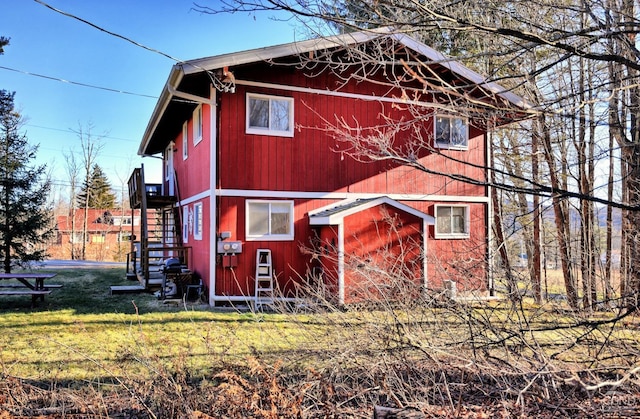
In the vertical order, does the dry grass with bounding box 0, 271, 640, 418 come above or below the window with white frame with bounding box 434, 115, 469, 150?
below

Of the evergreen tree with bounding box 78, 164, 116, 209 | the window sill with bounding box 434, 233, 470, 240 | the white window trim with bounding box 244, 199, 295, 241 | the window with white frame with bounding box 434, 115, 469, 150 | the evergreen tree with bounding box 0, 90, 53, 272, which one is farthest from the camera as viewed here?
the evergreen tree with bounding box 78, 164, 116, 209

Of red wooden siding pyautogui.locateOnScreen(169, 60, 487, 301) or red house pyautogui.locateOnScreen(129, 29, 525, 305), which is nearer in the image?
red house pyautogui.locateOnScreen(129, 29, 525, 305)

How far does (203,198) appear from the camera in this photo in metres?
10.7

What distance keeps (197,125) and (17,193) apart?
8880 millimetres

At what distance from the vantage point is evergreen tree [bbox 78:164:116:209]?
37763 mm

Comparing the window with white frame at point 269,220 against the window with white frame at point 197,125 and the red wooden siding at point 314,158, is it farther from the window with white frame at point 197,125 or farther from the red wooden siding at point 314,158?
the window with white frame at point 197,125

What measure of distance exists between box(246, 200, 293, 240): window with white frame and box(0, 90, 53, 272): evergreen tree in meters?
9.86

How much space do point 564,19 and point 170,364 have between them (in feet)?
18.8

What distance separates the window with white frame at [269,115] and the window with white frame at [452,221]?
14.3 ft

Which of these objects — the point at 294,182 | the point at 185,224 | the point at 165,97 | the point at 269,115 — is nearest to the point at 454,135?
the point at 294,182

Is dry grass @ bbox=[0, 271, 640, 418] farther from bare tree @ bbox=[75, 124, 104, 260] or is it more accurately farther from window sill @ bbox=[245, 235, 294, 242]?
bare tree @ bbox=[75, 124, 104, 260]

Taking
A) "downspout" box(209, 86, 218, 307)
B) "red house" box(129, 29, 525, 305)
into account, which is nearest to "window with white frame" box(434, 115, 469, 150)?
"red house" box(129, 29, 525, 305)

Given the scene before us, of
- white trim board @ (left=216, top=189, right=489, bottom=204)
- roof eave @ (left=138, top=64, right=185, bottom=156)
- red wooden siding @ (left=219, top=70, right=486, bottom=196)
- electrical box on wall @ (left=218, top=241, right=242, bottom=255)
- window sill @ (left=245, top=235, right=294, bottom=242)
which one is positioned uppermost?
roof eave @ (left=138, top=64, right=185, bottom=156)

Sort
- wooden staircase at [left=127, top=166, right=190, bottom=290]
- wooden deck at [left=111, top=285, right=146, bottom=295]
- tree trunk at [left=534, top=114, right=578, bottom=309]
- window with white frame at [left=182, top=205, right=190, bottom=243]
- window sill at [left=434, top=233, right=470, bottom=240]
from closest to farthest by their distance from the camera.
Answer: tree trunk at [left=534, top=114, right=578, bottom=309], window sill at [left=434, top=233, right=470, bottom=240], wooden deck at [left=111, top=285, right=146, bottom=295], wooden staircase at [left=127, top=166, right=190, bottom=290], window with white frame at [left=182, top=205, right=190, bottom=243]
